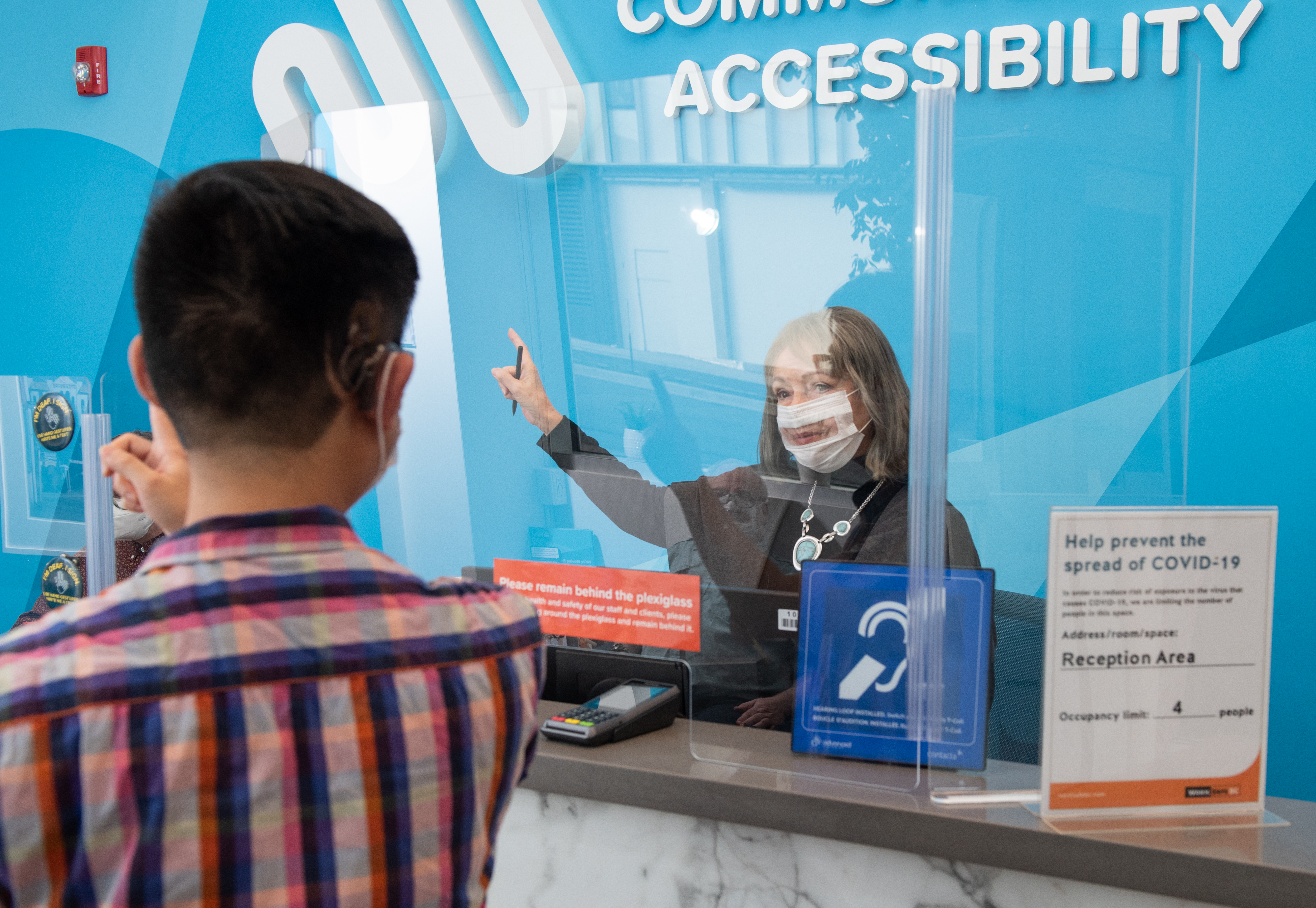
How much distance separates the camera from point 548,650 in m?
1.76

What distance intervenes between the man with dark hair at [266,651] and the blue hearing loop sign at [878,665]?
2.49 feet

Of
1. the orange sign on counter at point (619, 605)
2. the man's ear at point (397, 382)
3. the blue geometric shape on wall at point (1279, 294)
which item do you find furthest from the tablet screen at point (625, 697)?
the blue geometric shape on wall at point (1279, 294)

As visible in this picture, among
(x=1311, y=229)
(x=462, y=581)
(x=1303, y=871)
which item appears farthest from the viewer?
(x=1311, y=229)

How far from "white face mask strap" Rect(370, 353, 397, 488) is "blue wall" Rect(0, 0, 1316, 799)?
98 cm

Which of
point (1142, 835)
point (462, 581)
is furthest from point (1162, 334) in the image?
point (462, 581)

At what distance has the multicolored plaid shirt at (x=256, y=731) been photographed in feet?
1.84

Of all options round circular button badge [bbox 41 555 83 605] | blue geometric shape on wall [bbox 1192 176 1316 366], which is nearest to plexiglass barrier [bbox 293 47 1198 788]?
blue geometric shape on wall [bbox 1192 176 1316 366]

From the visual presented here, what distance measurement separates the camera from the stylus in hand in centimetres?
200

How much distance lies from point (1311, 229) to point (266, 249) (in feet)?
8.14

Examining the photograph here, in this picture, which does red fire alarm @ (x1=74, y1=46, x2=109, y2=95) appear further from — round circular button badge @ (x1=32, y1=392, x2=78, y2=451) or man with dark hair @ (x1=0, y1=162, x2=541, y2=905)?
man with dark hair @ (x1=0, y1=162, x2=541, y2=905)

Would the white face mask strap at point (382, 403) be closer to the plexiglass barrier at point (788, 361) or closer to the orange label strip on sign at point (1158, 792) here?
the plexiglass barrier at point (788, 361)

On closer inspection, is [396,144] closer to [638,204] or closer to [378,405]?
[638,204]

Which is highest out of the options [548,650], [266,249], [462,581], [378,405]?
[266,249]

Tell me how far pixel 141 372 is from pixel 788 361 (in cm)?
122
